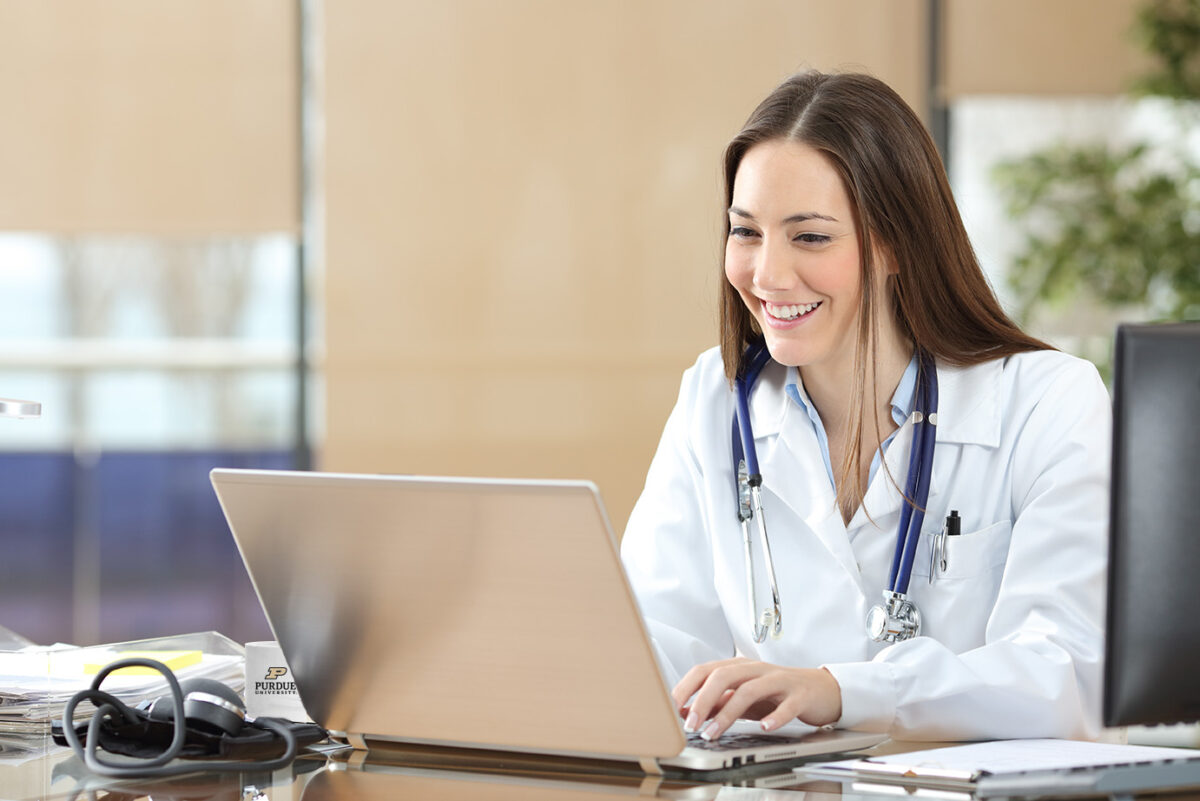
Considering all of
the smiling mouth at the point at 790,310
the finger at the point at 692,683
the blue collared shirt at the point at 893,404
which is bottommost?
the finger at the point at 692,683

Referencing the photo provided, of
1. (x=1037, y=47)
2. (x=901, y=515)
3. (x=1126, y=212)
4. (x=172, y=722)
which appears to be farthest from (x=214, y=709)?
(x=1037, y=47)

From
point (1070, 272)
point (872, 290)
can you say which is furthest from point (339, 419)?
point (872, 290)

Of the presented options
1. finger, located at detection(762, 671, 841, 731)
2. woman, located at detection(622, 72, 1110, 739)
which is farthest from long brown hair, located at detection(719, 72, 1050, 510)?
finger, located at detection(762, 671, 841, 731)

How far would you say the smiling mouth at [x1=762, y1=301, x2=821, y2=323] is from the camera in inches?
74.8

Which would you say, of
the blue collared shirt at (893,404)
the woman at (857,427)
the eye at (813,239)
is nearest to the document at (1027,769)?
the woman at (857,427)

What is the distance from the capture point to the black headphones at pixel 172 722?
128cm

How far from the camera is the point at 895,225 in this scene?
188 cm

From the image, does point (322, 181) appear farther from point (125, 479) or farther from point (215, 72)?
point (125, 479)

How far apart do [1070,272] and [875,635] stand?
2.53 meters

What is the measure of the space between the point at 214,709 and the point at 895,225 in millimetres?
1091

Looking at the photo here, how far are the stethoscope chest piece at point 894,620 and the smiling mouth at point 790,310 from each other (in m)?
0.40

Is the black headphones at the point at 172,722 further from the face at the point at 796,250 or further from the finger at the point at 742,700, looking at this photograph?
the face at the point at 796,250

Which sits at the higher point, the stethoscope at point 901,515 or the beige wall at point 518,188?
the beige wall at point 518,188

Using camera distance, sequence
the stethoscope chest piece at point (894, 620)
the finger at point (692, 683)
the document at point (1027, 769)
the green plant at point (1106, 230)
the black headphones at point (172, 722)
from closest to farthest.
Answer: the document at point (1027, 769), the black headphones at point (172, 722), the finger at point (692, 683), the stethoscope chest piece at point (894, 620), the green plant at point (1106, 230)
